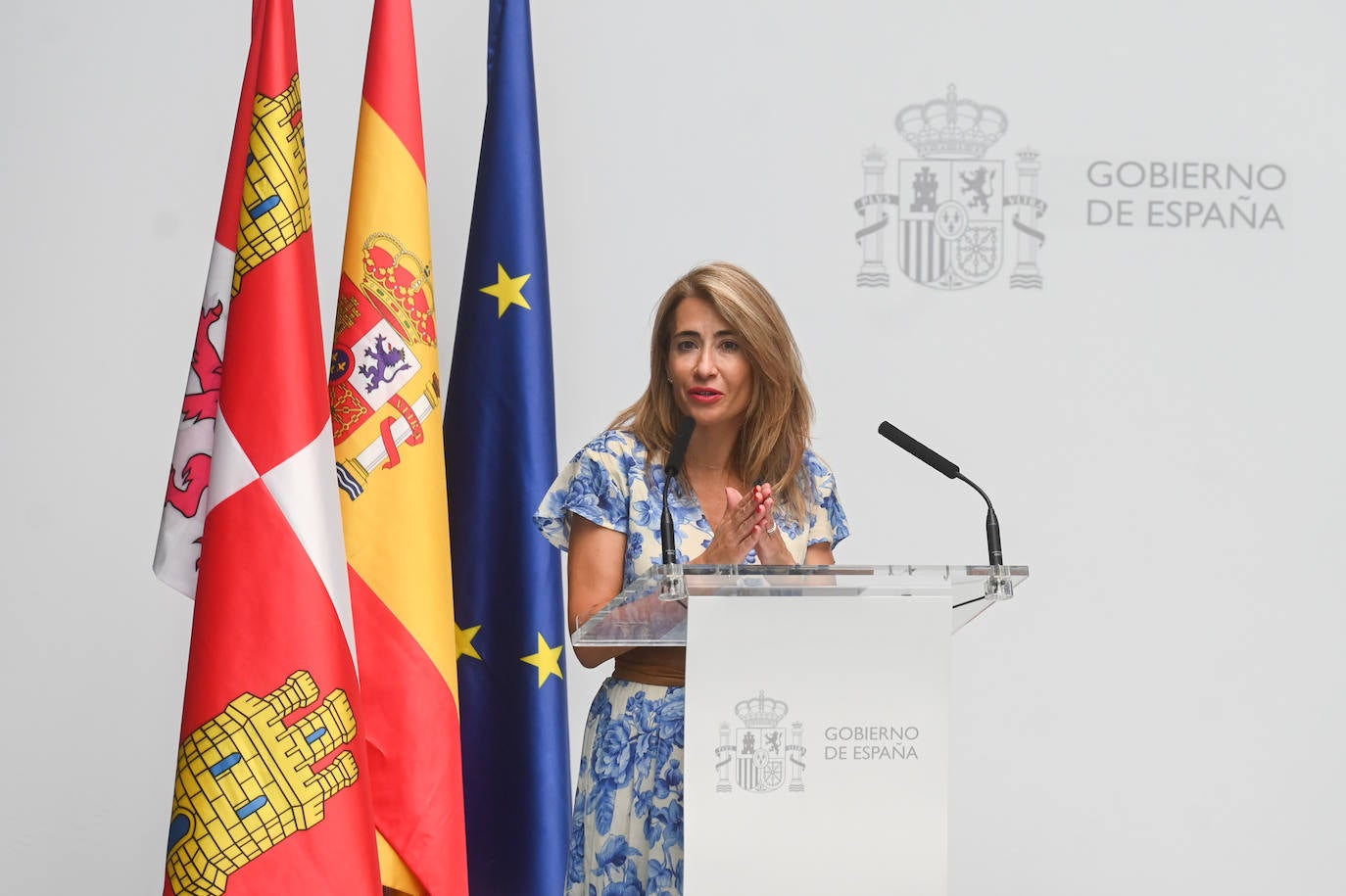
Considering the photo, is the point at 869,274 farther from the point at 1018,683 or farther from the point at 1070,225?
the point at 1018,683

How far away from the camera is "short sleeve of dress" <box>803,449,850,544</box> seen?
197 cm

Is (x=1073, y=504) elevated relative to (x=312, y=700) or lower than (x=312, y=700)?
elevated

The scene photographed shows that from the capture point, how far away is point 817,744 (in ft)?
4.40

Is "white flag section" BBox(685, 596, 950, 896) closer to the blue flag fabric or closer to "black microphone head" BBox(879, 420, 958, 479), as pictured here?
"black microphone head" BBox(879, 420, 958, 479)

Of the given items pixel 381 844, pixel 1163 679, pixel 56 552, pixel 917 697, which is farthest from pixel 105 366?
pixel 1163 679

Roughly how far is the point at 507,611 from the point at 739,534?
1.18 meters

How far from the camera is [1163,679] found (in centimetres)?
305

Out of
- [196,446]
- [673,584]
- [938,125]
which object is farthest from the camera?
[938,125]

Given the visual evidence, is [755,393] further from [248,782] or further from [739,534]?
[248,782]

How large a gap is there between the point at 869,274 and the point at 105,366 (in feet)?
5.94

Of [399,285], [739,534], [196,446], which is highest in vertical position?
[399,285]

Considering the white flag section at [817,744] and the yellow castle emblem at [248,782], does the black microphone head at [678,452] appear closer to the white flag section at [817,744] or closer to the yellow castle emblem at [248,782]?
the white flag section at [817,744]

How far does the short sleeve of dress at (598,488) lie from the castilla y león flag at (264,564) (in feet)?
1.26

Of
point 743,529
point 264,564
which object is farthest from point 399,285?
point 743,529
